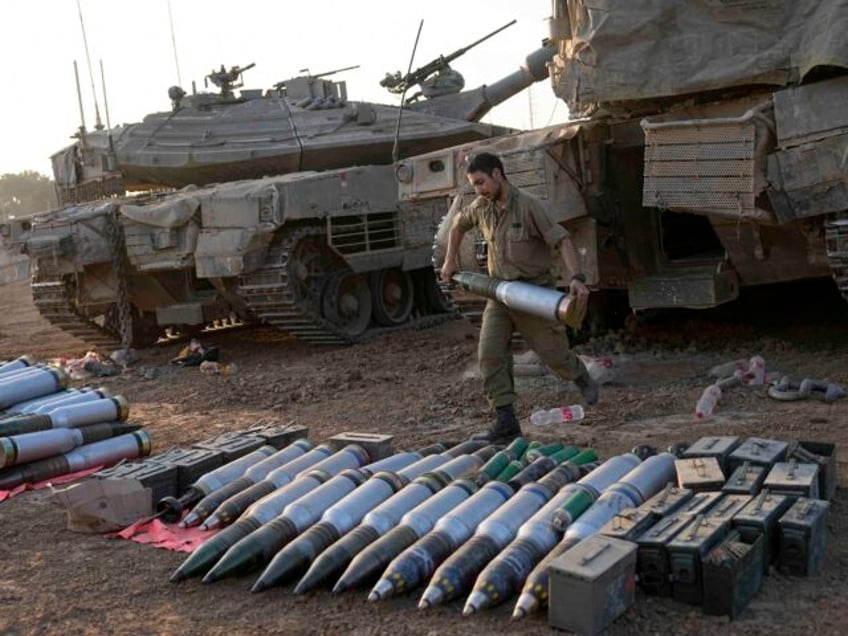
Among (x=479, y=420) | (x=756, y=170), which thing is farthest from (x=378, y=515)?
(x=756, y=170)

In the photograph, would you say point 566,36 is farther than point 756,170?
Yes

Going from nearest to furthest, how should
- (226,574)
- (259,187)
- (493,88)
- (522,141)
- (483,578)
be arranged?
(483,578)
(226,574)
(522,141)
(259,187)
(493,88)

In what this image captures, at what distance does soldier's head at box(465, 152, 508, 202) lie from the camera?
20.5 feet

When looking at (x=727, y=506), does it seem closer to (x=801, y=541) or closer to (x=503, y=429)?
(x=801, y=541)

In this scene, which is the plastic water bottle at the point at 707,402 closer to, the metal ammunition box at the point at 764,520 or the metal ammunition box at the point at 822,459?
the metal ammunition box at the point at 822,459

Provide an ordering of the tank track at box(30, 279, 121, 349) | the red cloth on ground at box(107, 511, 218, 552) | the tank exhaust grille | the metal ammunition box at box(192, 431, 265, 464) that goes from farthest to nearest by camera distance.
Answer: the tank track at box(30, 279, 121, 349) < the tank exhaust grille < the metal ammunition box at box(192, 431, 265, 464) < the red cloth on ground at box(107, 511, 218, 552)

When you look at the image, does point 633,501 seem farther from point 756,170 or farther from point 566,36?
point 566,36

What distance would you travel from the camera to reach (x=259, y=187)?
37.1ft

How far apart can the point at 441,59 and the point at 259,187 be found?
526cm

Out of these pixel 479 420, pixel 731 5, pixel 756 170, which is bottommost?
pixel 479 420

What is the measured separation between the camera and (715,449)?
4.99m

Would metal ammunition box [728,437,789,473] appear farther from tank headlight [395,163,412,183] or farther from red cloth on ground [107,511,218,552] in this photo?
tank headlight [395,163,412,183]

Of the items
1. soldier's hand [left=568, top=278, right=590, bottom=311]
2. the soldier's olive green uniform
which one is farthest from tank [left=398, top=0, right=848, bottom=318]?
soldier's hand [left=568, top=278, right=590, bottom=311]

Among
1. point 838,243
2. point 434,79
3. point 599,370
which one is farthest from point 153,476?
point 434,79
